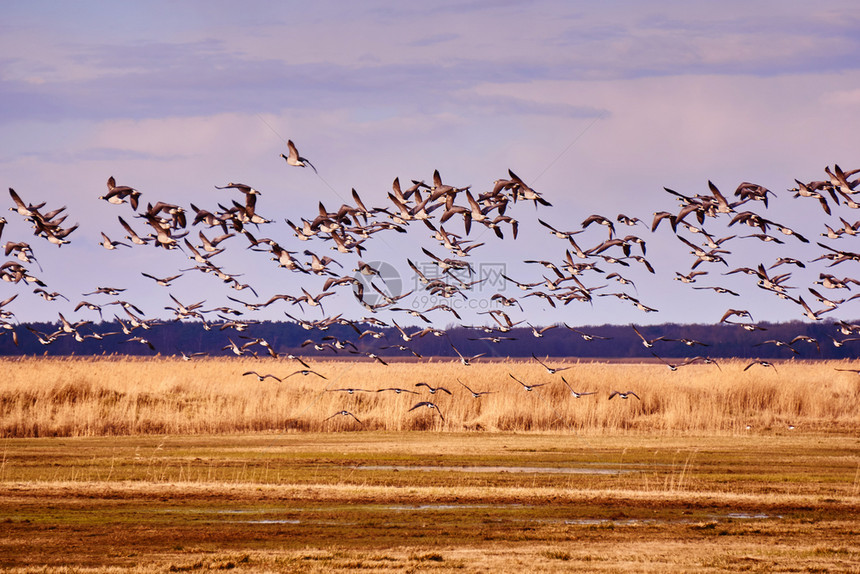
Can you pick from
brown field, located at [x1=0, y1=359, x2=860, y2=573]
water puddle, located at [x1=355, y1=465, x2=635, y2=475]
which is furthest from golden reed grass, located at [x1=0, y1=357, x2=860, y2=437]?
water puddle, located at [x1=355, y1=465, x2=635, y2=475]

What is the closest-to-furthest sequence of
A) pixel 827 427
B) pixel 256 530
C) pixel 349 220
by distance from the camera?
pixel 256 530 < pixel 349 220 < pixel 827 427

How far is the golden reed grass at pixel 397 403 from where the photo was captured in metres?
45.4

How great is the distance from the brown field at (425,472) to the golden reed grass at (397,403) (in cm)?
12

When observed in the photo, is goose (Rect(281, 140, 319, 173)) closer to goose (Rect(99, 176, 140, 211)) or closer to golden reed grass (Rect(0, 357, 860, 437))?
goose (Rect(99, 176, 140, 211))

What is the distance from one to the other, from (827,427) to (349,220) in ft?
90.0

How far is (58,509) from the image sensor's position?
2367cm

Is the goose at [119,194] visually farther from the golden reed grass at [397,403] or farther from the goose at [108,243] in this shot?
the golden reed grass at [397,403]

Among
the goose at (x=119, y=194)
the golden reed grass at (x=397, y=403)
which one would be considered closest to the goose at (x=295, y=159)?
the goose at (x=119, y=194)

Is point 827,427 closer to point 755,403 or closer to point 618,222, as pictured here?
point 755,403

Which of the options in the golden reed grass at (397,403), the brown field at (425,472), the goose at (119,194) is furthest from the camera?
the golden reed grass at (397,403)

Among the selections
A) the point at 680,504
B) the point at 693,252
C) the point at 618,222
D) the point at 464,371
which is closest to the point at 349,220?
the point at 618,222

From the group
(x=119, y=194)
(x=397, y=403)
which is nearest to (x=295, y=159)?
(x=119, y=194)

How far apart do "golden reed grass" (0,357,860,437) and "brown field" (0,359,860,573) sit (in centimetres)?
12

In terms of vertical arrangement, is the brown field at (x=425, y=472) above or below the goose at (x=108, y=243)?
below
